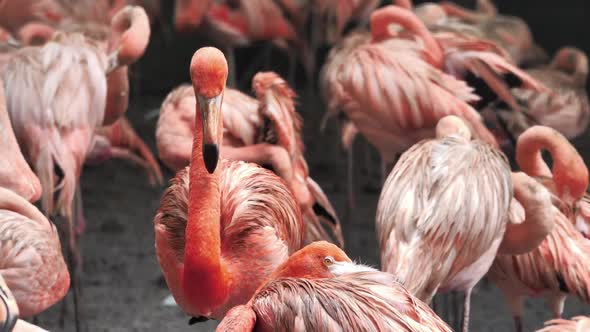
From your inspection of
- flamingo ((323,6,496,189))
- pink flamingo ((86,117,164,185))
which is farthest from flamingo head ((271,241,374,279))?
pink flamingo ((86,117,164,185))

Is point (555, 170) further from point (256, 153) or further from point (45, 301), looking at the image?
point (45, 301)

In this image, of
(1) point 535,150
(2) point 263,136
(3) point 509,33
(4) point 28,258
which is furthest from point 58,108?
(3) point 509,33

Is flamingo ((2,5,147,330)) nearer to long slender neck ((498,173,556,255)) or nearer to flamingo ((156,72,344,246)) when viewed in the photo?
flamingo ((156,72,344,246))

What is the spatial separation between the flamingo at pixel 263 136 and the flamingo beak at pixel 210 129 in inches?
41.2

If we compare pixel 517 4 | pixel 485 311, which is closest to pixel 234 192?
pixel 485 311

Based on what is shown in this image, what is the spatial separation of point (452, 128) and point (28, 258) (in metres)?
1.65

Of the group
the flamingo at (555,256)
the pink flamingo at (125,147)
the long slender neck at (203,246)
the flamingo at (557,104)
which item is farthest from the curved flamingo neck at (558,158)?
the pink flamingo at (125,147)

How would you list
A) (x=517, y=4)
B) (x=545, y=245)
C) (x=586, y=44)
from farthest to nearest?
(x=517, y=4) → (x=586, y=44) → (x=545, y=245)

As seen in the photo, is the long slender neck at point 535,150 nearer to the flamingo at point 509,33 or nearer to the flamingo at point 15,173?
the flamingo at point 15,173

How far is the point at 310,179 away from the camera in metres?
5.02

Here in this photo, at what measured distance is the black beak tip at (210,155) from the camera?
11.4 feet

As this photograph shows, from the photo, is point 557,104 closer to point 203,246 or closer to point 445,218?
point 445,218

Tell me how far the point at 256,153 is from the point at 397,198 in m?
0.84

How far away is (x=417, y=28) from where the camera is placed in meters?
5.63
